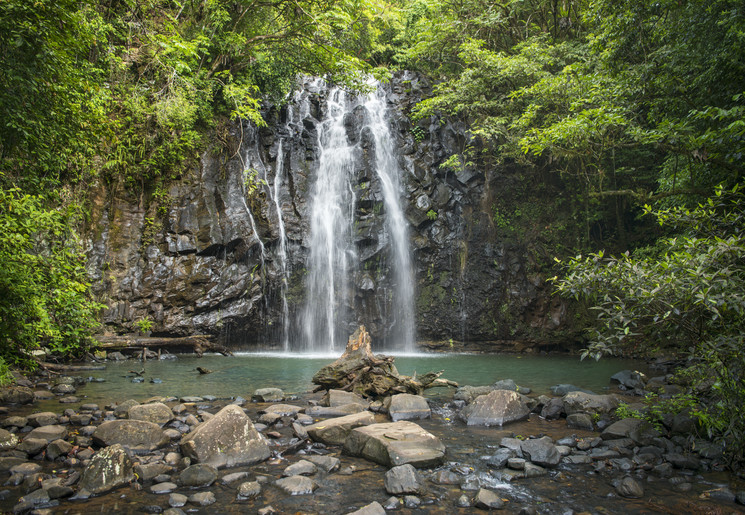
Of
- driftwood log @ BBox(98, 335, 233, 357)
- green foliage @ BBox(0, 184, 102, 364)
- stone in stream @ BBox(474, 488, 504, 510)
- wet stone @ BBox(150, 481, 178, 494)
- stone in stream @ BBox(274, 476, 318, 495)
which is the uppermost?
green foliage @ BBox(0, 184, 102, 364)

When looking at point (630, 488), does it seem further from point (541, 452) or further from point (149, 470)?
point (149, 470)

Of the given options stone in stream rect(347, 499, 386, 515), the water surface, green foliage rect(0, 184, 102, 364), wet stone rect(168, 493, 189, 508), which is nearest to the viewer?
stone in stream rect(347, 499, 386, 515)

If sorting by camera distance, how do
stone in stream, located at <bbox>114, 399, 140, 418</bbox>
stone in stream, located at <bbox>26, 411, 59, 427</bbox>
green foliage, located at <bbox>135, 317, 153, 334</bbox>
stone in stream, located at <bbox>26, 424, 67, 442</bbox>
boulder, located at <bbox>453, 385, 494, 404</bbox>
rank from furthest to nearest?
green foliage, located at <bbox>135, 317, 153, 334</bbox>, boulder, located at <bbox>453, 385, 494, 404</bbox>, stone in stream, located at <bbox>114, 399, 140, 418</bbox>, stone in stream, located at <bbox>26, 411, 59, 427</bbox>, stone in stream, located at <bbox>26, 424, 67, 442</bbox>

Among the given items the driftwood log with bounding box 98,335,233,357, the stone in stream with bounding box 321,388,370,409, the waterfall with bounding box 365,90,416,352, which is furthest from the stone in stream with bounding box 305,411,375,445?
the waterfall with bounding box 365,90,416,352

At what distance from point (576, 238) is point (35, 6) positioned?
17.7m

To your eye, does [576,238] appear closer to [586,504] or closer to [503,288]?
[503,288]

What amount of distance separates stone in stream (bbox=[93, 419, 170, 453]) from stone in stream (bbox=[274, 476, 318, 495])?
1772mm

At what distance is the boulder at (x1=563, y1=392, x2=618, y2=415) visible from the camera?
6.16 metres

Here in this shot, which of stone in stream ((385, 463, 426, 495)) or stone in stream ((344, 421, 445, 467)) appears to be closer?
stone in stream ((385, 463, 426, 495))

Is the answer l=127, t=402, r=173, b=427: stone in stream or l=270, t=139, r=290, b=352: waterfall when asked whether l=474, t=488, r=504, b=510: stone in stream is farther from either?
l=270, t=139, r=290, b=352: waterfall

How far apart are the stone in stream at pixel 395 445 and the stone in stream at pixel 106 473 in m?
2.18

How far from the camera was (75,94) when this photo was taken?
689cm

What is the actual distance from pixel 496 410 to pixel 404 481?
2.79 m

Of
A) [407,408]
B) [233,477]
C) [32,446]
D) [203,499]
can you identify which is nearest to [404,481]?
[233,477]
